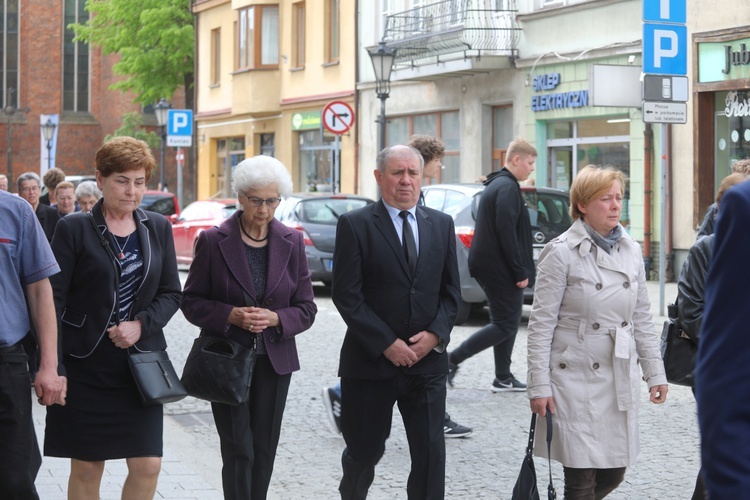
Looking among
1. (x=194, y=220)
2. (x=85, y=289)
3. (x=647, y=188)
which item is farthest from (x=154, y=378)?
(x=194, y=220)

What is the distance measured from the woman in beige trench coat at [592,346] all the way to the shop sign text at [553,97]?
721 inches

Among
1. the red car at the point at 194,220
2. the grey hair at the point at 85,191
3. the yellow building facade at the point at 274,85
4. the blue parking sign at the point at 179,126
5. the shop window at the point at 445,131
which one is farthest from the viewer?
the yellow building facade at the point at 274,85

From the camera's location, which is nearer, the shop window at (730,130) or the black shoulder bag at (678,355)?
the black shoulder bag at (678,355)

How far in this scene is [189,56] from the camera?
45.6 meters

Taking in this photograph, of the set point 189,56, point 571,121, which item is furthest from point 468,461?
point 189,56

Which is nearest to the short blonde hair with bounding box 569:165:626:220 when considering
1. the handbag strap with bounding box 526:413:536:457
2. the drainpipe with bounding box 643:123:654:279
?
the handbag strap with bounding box 526:413:536:457

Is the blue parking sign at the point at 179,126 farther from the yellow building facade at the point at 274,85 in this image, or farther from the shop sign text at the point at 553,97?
the shop sign text at the point at 553,97

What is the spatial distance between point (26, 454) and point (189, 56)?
41962 mm

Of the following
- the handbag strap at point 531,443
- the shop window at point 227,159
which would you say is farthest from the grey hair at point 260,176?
the shop window at point 227,159

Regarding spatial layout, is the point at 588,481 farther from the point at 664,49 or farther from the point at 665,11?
the point at 665,11

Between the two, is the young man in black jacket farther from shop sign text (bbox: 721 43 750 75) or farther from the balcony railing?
the balcony railing

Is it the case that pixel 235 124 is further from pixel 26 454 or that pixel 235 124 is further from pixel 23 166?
pixel 26 454

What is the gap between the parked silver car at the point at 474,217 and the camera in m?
14.5

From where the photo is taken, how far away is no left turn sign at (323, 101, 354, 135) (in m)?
25.7
